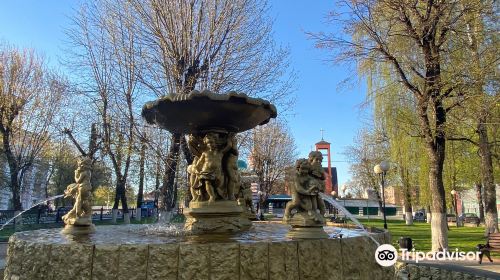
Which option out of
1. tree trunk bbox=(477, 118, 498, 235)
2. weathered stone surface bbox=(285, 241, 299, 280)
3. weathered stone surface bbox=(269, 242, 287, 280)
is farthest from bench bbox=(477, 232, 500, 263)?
weathered stone surface bbox=(269, 242, 287, 280)

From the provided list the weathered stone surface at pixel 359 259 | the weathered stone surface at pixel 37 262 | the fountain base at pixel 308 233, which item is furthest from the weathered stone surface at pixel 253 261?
the weathered stone surface at pixel 37 262

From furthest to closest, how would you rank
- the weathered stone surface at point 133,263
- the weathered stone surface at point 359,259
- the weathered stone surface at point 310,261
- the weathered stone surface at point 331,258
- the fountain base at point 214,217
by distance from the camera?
the fountain base at point 214,217 → the weathered stone surface at point 359,259 → the weathered stone surface at point 331,258 → the weathered stone surface at point 310,261 → the weathered stone surface at point 133,263

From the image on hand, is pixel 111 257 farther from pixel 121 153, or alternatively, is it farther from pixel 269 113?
pixel 121 153

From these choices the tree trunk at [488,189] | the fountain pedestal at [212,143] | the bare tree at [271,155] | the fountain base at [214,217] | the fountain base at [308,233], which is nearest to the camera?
the fountain base at [308,233]

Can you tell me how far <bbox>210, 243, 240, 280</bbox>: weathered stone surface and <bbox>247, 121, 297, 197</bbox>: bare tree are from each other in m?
35.7

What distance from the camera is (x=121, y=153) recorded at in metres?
23.6

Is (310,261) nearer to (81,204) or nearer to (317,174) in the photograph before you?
(317,174)

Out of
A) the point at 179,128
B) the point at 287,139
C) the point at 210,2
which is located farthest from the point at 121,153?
the point at 287,139

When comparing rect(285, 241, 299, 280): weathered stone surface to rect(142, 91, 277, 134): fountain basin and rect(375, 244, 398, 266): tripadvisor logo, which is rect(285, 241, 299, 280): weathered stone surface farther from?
rect(142, 91, 277, 134): fountain basin

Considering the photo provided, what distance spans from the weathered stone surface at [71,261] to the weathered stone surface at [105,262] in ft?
0.25

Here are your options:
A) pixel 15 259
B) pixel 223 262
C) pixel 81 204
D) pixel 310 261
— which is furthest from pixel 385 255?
pixel 81 204

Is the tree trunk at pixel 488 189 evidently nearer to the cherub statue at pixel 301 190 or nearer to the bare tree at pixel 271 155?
the cherub statue at pixel 301 190

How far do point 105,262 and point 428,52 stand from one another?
1312 centimetres

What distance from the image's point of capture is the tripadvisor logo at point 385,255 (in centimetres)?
592
